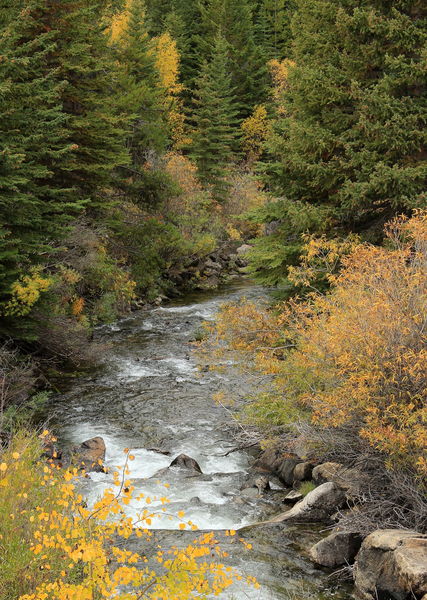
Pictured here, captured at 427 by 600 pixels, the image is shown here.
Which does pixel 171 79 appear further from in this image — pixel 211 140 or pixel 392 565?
pixel 392 565

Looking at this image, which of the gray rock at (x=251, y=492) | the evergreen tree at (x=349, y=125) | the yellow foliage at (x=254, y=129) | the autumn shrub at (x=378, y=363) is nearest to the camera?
the autumn shrub at (x=378, y=363)

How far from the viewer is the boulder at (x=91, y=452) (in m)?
10.6

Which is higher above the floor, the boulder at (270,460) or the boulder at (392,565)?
the boulder at (392,565)

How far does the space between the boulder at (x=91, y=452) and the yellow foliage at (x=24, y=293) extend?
327cm

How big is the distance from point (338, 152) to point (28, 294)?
27.2ft

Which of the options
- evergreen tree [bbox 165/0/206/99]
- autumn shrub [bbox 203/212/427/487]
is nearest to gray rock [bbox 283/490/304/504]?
autumn shrub [bbox 203/212/427/487]

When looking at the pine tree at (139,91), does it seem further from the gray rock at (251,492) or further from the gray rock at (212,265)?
the gray rock at (251,492)

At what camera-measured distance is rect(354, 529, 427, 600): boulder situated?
5906mm

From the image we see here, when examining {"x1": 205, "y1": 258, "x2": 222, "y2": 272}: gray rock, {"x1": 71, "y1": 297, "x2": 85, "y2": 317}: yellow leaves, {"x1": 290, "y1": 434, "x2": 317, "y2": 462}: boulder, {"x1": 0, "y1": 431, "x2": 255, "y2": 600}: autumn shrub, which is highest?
{"x1": 0, "y1": 431, "x2": 255, "y2": 600}: autumn shrub

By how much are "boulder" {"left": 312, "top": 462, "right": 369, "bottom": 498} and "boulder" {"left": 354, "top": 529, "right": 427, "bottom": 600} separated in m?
1.14

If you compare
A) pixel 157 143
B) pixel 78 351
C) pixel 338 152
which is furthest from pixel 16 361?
pixel 157 143

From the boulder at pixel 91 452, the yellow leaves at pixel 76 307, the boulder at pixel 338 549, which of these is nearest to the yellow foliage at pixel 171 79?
the yellow leaves at pixel 76 307

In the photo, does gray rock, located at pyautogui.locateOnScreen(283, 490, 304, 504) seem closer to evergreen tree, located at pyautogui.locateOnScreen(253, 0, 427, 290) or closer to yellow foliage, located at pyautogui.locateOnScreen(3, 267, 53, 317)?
evergreen tree, located at pyautogui.locateOnScreen(253, 0, 427, 290)

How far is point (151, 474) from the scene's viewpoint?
1048cm
